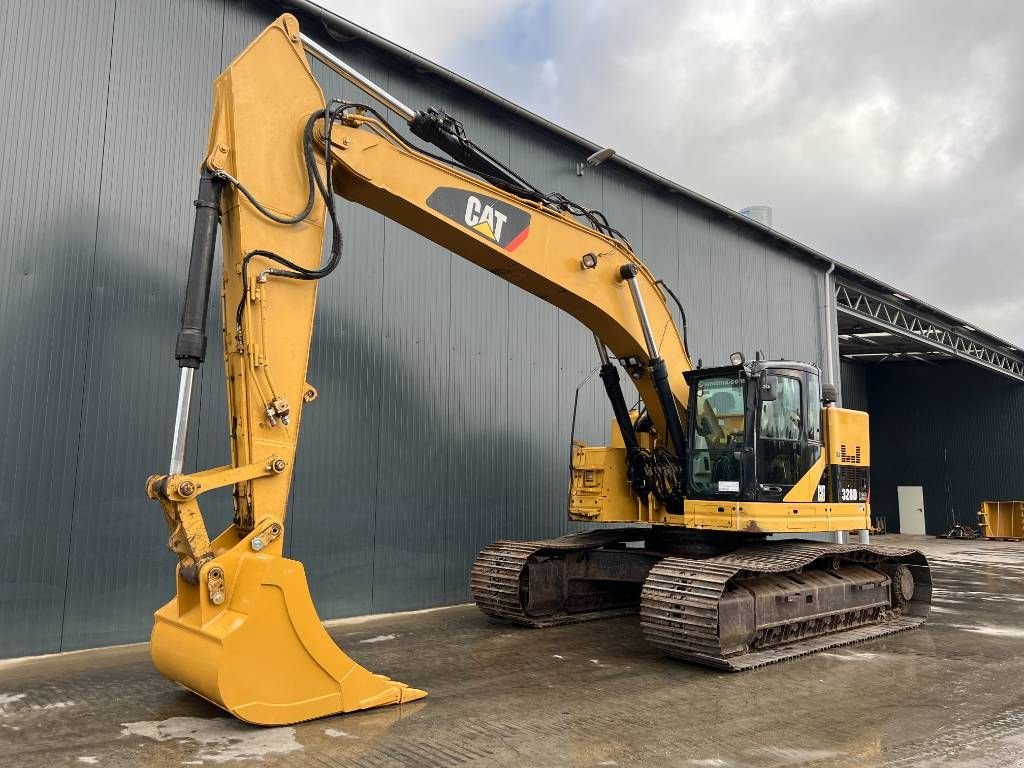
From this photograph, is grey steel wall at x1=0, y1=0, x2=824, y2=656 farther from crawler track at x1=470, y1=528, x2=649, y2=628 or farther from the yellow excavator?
the yellow excavator

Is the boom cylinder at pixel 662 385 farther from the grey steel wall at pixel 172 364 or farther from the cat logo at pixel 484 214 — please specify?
the grey steel wall at pixel 172 364

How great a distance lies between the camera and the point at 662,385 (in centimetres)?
859

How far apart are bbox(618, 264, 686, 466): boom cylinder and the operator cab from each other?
0.17 meters

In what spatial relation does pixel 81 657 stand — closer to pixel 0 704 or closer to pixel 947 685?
pixel 0 704

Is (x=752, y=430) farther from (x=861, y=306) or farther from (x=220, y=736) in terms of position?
(x=861, y=306)

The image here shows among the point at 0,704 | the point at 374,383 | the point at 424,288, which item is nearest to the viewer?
the point at 0,704

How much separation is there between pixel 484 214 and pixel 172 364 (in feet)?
12.8

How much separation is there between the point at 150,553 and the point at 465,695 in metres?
4.01

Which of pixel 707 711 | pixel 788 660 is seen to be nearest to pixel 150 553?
pixel 707 711

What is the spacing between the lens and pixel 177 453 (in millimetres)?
5184

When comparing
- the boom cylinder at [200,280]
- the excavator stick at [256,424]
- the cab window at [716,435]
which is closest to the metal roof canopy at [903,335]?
the cab window at [716,435]

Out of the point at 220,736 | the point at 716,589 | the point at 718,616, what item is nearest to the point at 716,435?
the point at 716,589

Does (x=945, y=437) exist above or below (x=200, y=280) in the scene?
above

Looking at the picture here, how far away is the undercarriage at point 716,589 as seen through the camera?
7.07m
